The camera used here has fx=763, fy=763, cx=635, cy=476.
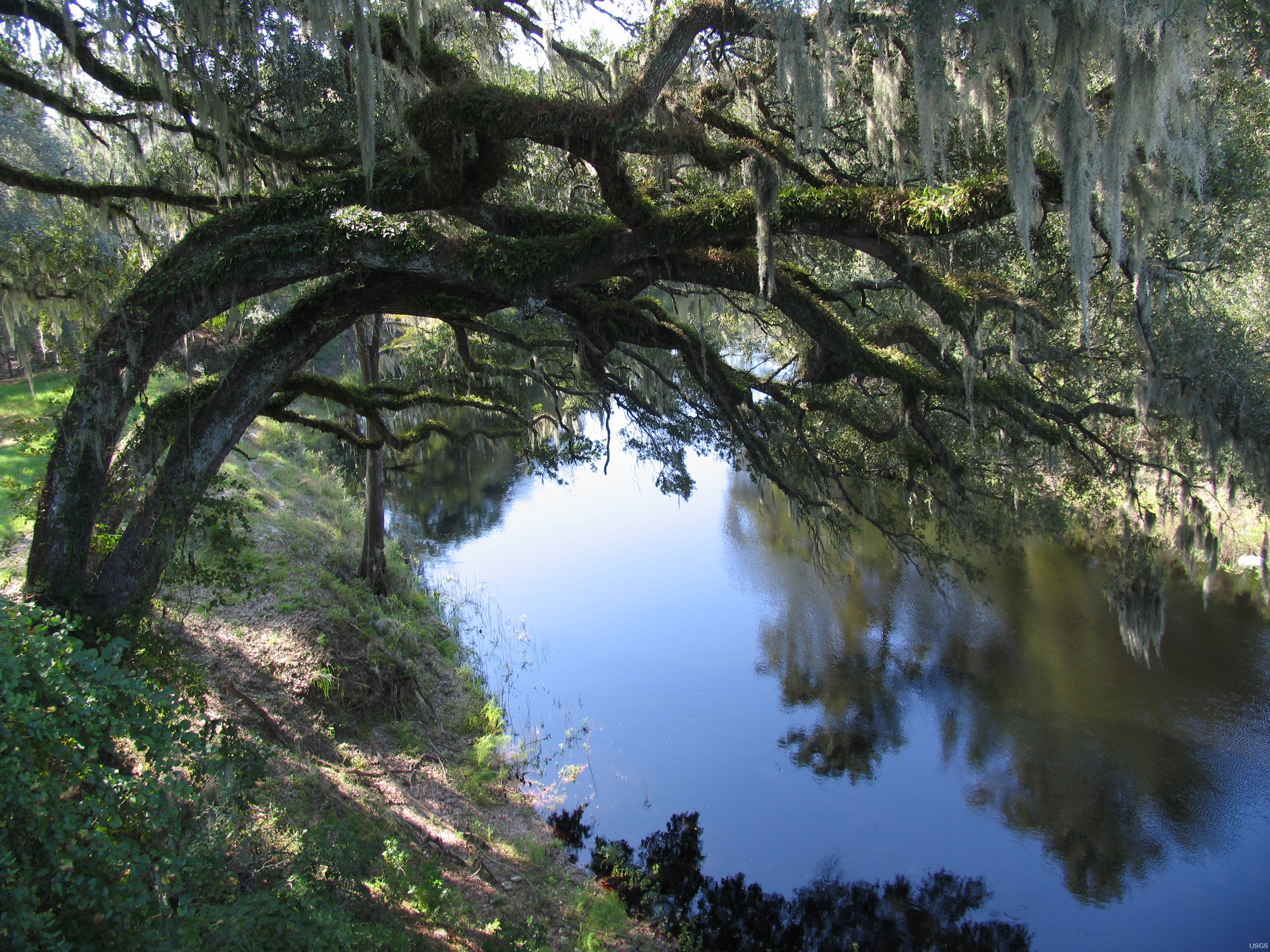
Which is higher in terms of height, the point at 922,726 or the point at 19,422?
the point at 922,726

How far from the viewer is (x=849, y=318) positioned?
8.00m

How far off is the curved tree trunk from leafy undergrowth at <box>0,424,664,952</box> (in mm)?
349

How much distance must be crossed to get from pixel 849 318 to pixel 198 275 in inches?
234

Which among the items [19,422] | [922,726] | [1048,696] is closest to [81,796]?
[19,422]

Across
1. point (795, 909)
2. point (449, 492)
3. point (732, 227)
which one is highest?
point (449, 492)

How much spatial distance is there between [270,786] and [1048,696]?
9.16 m

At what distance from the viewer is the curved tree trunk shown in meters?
10.4

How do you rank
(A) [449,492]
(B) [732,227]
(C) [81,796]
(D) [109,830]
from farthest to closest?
(A) [449,492] → (B) [732,227] → (C) [81,796] → (D) [109,830]

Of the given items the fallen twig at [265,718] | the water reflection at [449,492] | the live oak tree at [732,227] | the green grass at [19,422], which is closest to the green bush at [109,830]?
the live oak tree at [732,227]

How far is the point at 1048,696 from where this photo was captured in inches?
389

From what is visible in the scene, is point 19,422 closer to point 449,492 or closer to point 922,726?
point 922,726

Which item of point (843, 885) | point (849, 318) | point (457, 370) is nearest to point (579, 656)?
point (457, 370)

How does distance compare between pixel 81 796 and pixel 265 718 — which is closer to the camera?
pixel 81 796

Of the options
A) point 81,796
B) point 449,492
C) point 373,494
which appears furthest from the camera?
point 449,492
